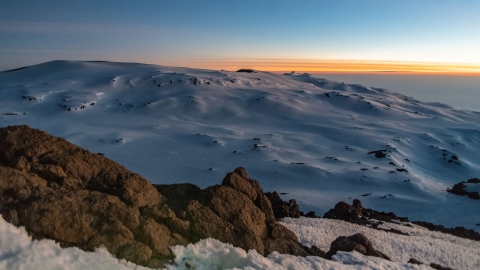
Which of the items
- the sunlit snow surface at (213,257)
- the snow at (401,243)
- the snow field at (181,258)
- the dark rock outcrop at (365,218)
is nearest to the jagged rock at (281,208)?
the snow at (401,243)

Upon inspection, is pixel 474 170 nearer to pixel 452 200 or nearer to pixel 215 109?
pixel 452 200

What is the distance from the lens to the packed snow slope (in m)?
22.6

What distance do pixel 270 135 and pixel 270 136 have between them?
1.47 ft

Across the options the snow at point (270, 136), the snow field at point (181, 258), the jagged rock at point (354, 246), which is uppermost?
the snow field at point (181, 258)

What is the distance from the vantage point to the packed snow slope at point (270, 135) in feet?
74.2

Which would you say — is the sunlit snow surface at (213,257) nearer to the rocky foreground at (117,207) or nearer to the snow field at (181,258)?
the snow field at (181,258)

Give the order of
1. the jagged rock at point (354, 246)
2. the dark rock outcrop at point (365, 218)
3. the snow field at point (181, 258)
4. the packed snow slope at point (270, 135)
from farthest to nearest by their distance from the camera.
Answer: the packed snow slope at point (270, 135)
the dark rock outcrop at point (365, 218)
the jagged rock at point (354, 246)
the snow field at point (181, 258)

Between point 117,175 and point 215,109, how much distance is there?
39.0 metres

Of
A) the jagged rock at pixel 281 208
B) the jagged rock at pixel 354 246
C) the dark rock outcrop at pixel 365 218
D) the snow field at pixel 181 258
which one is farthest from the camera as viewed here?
the dark rock outcrop at pixel 365 218

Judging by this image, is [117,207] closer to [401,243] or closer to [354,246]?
[354,246]

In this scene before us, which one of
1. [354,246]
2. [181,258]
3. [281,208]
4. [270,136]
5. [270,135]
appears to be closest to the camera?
[181,258]

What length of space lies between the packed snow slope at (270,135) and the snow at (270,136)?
11 cm

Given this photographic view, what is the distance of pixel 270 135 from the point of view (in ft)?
113

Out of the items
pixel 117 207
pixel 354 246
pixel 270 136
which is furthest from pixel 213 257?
pixel 270 136
